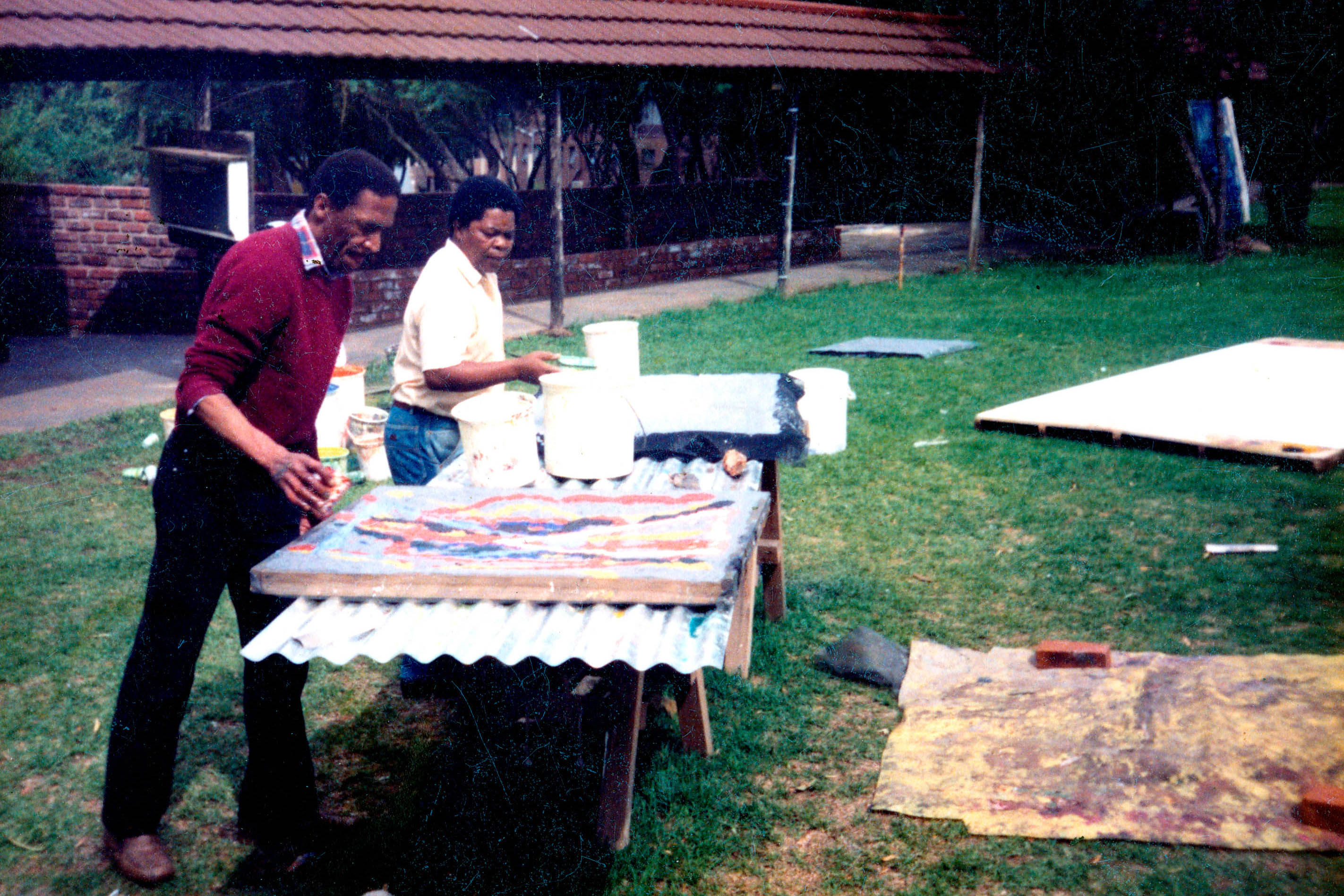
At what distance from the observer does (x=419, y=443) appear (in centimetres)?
416

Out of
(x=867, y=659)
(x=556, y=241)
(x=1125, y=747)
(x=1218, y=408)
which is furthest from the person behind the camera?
(x=556, y=241)

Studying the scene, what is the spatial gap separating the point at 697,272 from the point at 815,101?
14.4 feet

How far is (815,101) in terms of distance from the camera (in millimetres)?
19328

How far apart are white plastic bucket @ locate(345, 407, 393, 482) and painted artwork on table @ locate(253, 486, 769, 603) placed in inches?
147

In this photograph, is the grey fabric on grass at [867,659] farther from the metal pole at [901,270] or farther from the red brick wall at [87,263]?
the metal pole at [901,270]

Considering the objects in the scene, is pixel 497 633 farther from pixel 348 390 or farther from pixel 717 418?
pixel 348 390

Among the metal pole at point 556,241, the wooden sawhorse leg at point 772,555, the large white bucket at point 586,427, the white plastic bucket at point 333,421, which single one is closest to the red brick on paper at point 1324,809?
the wooden sawhorse leg at point 772,555

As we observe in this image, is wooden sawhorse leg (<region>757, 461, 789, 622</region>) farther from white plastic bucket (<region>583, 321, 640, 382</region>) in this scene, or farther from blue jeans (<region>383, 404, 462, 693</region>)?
blue jeans (<region>383, 404, 462, 693</region>)

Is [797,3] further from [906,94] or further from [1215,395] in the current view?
[1215,395]

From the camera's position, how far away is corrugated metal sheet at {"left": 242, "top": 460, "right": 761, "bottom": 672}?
2484 millimetres

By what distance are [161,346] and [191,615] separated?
9705mm

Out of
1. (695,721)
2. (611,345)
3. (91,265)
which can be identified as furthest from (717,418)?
(91,265)

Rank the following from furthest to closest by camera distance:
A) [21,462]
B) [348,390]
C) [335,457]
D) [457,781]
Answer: [21,462]
[348,390]
[335,457]
[457,781]

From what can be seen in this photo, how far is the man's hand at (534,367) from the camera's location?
3.87 m
